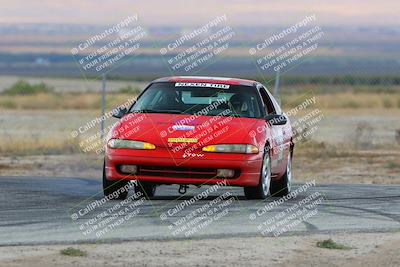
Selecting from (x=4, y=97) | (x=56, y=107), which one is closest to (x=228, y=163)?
(x=56, y=107)

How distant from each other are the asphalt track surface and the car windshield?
102cm

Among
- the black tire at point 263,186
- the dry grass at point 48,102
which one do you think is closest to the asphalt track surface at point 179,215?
the black tire at point 263,186

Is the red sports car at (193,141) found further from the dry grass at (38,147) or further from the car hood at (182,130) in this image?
the dry grass at (38,147)

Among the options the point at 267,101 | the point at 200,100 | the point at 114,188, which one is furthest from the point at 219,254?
the point at 267,101

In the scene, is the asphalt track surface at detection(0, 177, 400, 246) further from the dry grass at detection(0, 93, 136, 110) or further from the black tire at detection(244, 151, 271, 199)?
the dry grass at detection(0, 93, 136, 110)

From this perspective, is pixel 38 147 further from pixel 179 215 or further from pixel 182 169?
pixel 179 215

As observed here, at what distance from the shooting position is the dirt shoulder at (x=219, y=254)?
34.5ft

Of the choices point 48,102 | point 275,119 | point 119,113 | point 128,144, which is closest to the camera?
point 128,144

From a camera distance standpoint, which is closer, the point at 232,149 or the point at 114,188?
the point at 232,149

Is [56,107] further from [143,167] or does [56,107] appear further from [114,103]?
[143,167]

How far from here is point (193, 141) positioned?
1424 cm

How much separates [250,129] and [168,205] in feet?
4.23

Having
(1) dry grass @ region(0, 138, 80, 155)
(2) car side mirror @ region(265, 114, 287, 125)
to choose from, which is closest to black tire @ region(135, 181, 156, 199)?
(2) car side mirror @ region(265, 114, 287, 125)

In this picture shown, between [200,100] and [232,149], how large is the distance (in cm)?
122
